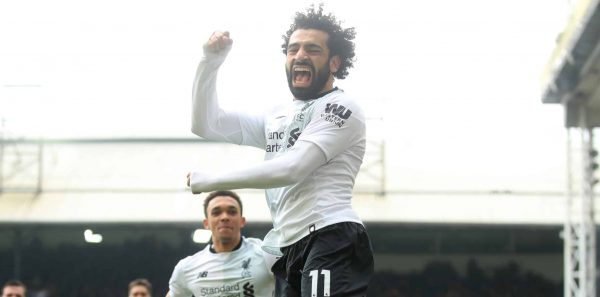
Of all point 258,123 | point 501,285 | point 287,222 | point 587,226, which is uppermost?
point 258,123

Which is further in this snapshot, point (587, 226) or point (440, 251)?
point (440, 251)

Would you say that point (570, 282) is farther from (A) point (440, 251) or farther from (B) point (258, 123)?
(B) point (258, 123)

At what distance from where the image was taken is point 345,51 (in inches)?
207

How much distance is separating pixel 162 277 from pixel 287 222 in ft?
56.0

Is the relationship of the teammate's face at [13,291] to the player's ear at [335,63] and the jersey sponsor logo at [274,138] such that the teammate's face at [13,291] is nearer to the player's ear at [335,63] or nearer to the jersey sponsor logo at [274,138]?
the jersey sponsor logo at [274,138]

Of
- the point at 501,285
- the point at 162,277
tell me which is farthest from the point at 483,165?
the point at 162,277

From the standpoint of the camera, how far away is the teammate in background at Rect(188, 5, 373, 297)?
484 cm

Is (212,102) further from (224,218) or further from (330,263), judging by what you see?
(224,218)

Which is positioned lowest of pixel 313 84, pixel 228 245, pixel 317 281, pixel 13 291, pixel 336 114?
pixel 13 291

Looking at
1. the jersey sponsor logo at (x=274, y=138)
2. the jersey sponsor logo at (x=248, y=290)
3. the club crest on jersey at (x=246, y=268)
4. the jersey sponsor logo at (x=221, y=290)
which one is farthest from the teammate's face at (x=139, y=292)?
the jersey sponsor logo at (x=274, y=138)

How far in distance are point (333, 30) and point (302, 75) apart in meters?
0.27

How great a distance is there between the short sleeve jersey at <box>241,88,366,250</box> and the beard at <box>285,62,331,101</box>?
0.03 m

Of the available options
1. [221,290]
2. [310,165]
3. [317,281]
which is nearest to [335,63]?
[310,165]

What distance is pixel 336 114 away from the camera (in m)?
5.01
